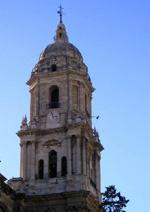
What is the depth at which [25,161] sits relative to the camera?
173 feet

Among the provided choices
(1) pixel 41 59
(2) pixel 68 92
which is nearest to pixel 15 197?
(2) pixel 68 92

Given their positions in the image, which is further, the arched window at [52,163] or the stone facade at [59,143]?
the arched window at [52,163]

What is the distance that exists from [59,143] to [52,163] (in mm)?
2044

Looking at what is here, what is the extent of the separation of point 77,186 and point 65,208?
2.28 m

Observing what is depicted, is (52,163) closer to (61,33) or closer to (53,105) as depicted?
(53,105)

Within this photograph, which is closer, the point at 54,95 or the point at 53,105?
the point at 53,105

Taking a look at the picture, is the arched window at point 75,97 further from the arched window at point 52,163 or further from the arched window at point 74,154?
the arched window at point 52,163

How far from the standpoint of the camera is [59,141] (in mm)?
52812

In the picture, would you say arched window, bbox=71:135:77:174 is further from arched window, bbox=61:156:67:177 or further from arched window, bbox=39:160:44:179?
arched window, bbox=39:160:44:179

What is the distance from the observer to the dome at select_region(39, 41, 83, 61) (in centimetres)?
5912

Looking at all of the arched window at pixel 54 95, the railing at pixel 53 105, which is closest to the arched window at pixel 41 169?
the railing at pixel 53 105

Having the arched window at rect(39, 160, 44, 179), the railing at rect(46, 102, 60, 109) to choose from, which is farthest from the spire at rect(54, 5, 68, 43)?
the arched window at rect(39, 160, 44, 179)

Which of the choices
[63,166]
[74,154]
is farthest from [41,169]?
[74,154]

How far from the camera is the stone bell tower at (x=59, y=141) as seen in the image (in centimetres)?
4975
